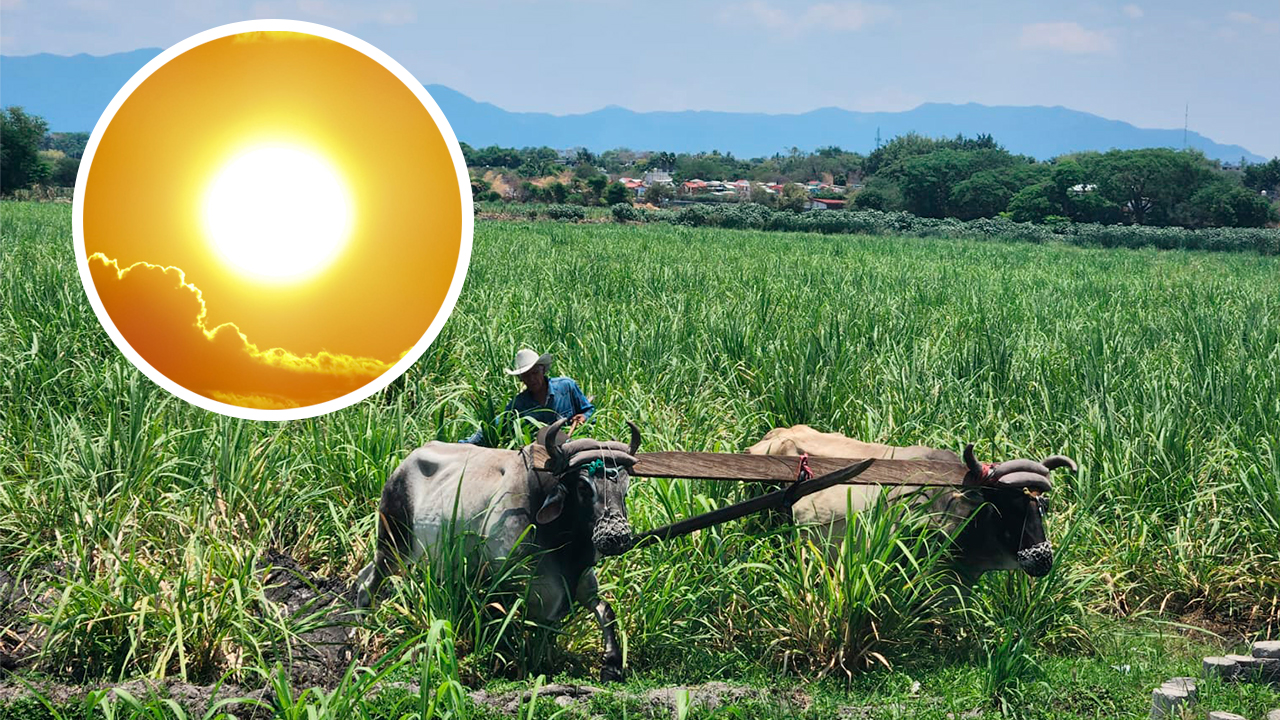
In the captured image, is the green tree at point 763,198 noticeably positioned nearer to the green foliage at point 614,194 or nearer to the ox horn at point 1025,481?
the green foliage at point 614,194

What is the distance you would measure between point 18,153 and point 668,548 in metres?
65.1

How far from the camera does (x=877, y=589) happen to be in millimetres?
4637

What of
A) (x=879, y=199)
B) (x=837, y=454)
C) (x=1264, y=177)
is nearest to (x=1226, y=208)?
(x=879, y=199)

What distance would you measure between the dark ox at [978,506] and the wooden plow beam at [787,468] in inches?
3.1

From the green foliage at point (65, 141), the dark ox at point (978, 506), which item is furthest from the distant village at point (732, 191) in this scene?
the dark ox at point (978, 506)

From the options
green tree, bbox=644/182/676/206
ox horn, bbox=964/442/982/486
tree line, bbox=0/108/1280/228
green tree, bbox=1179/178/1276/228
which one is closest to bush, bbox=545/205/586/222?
tree line, bbox=0/108/1280/228

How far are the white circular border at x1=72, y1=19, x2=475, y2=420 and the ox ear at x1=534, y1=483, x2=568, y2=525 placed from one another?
33.3 inches

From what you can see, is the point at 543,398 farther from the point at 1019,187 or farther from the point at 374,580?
the point at 1019,187

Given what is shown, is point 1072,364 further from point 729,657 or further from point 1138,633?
point 729,657

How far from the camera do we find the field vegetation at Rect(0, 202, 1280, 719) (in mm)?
4285

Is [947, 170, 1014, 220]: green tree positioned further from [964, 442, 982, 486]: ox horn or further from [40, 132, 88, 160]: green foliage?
[40, 132, 88, 160]: green foliage

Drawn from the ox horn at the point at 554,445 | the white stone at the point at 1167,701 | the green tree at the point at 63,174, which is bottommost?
the white stone at the point at 1167,701

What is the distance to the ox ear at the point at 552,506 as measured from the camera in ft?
13.8

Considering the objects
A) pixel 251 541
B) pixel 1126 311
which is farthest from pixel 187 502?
pixel 1126 311
